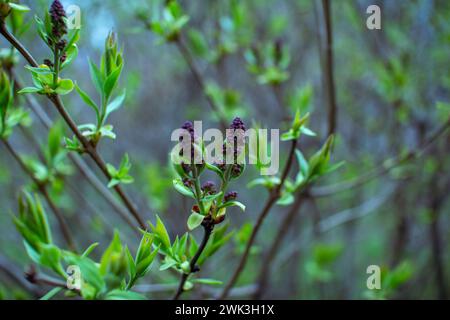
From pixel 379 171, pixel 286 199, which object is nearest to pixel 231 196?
pixel 286 199

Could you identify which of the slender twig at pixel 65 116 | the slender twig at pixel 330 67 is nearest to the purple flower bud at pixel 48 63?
the slender twig at pixel 65 116

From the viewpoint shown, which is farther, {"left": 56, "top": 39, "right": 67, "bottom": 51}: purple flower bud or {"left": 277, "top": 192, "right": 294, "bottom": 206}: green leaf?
{"left": 277, "top": 192, "right": 294, "bottom": 206}: green leaf

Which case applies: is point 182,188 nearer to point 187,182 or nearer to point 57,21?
point 187,182

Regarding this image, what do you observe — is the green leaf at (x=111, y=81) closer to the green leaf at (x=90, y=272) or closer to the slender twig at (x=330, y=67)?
the green leaf at (x=90, y=272)

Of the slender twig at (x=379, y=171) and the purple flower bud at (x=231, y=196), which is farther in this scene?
the slender twig at (x=379, y=171)

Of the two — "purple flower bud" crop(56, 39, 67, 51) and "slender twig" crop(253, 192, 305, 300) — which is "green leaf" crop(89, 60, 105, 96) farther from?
"slender twig" crop(253, 192, 305, 300)

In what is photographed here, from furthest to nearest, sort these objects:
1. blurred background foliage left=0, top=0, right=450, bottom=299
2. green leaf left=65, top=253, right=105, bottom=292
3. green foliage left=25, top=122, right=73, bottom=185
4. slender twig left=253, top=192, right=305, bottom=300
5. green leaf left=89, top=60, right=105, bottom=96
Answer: blurred background foliage left=0, top=0, right=450, bottom=299, slender twig left=253, top=192, right=305, bottom=300, green foliage left=25, top=122, right=73, bottom=185, green leaf left=89, top=60, right=105, bottom=96, green leaf left=65, top=253, right=105, bottom=292

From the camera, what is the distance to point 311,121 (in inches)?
71.4

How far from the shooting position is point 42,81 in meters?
0.44

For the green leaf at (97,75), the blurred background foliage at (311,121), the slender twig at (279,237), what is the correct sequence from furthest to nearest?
the blurred background foliage at (311,121) < the slender twig at (279,237) < the green leaf at (97,75)

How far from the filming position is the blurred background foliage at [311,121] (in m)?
1.27

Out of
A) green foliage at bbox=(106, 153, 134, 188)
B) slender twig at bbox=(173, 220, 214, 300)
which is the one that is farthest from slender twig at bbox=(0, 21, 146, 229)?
slender twig at bbox=(173, 220, 214, 300)

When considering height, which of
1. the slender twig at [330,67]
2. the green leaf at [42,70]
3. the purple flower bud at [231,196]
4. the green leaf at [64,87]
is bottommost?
the purple flower bud at [231,196]

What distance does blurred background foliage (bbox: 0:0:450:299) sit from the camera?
1.27 meters
